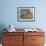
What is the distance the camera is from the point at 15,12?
4.36m

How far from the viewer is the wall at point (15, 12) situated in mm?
4344

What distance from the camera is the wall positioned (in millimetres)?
4344

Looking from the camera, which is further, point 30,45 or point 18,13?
point 18,13

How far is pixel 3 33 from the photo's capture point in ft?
12.8

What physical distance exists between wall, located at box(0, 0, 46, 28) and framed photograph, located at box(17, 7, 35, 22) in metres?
0.10

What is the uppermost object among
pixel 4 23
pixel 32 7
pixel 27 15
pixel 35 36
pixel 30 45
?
pixel 32 7

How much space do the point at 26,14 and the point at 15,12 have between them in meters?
0.37

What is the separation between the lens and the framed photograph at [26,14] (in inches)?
172

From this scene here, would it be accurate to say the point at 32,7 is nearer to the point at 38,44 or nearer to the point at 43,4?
the point at 43,4

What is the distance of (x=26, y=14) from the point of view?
439cm

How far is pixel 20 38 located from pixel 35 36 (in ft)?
1.47

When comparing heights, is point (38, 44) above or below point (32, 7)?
below

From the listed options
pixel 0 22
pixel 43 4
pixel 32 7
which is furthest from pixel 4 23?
pixel 43 4

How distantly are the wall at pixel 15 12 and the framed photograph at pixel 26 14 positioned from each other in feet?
0.33
